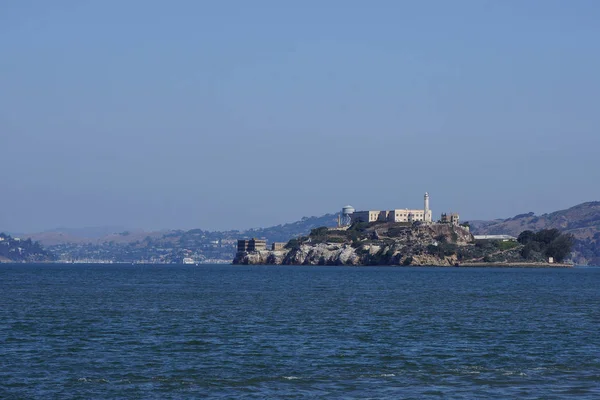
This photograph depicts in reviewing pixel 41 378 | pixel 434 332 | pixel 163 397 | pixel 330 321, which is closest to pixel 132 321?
pixel 330 321

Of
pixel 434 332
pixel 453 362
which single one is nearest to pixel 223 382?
pixel 453 362

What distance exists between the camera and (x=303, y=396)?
3131 centimetres

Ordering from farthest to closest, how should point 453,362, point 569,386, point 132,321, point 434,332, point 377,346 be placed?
point 132,321, point 434,332, point 377,346, point 453,362, point 569,386

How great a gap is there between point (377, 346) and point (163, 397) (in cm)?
1594

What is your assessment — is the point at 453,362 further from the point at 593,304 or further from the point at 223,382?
the point at 593,304

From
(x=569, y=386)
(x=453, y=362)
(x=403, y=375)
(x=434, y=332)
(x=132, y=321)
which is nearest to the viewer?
(x=569, y=386)

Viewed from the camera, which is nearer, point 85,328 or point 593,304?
point 85,328

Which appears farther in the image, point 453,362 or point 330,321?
point 330,321

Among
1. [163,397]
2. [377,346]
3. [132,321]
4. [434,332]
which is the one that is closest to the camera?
[163,397]

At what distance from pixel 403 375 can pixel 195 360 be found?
29.5 feet

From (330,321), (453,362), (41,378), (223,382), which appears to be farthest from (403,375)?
(330,321)

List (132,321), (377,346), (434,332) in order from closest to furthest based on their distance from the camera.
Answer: (377,346), (434,332), (132,321)

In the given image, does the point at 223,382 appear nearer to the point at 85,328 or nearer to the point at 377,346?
the point at 377,346

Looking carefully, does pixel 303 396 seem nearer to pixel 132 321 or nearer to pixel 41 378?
pixel 41 378
